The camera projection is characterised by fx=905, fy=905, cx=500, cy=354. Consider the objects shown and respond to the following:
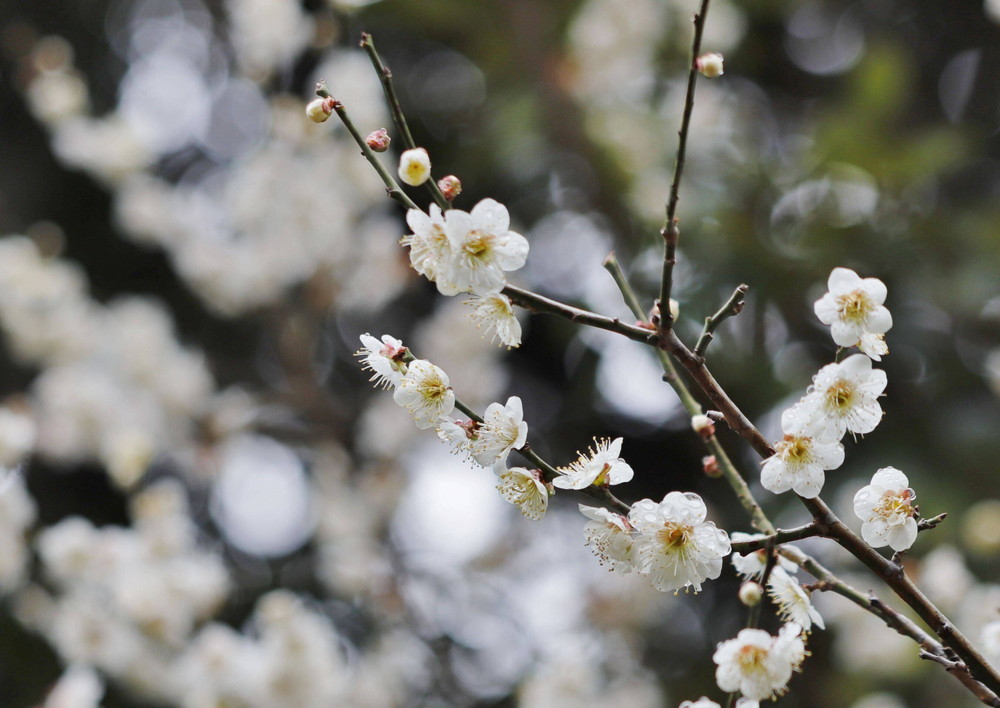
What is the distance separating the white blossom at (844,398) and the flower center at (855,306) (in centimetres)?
4

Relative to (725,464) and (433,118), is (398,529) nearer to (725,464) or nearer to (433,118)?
(433,118)

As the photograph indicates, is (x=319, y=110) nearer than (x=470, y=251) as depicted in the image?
No

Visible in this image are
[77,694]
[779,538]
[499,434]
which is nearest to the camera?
[779,538]

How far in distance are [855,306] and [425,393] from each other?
41cm

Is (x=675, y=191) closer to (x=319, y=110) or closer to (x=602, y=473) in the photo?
(x=602, y=473)

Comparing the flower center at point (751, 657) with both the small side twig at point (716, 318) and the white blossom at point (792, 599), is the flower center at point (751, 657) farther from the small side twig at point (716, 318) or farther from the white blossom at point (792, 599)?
the small side twig at point (716, 318)

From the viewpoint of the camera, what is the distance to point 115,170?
3.32m

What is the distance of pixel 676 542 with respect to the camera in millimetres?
829

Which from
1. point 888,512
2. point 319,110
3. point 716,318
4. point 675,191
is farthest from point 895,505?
point 319,110

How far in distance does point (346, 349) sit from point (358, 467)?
63cm

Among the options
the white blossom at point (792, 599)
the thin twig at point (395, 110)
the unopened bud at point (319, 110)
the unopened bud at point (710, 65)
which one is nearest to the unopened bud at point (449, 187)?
the thin twig at point (395, 110)

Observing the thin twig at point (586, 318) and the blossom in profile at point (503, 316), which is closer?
the thin twig at point (586, 318)

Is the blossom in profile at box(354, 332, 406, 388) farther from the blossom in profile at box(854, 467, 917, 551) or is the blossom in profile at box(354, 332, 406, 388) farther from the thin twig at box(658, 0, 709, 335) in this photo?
the blossom in profile at box(854, 467, 917, 551)

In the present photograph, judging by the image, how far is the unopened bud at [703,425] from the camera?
831 millimetres
